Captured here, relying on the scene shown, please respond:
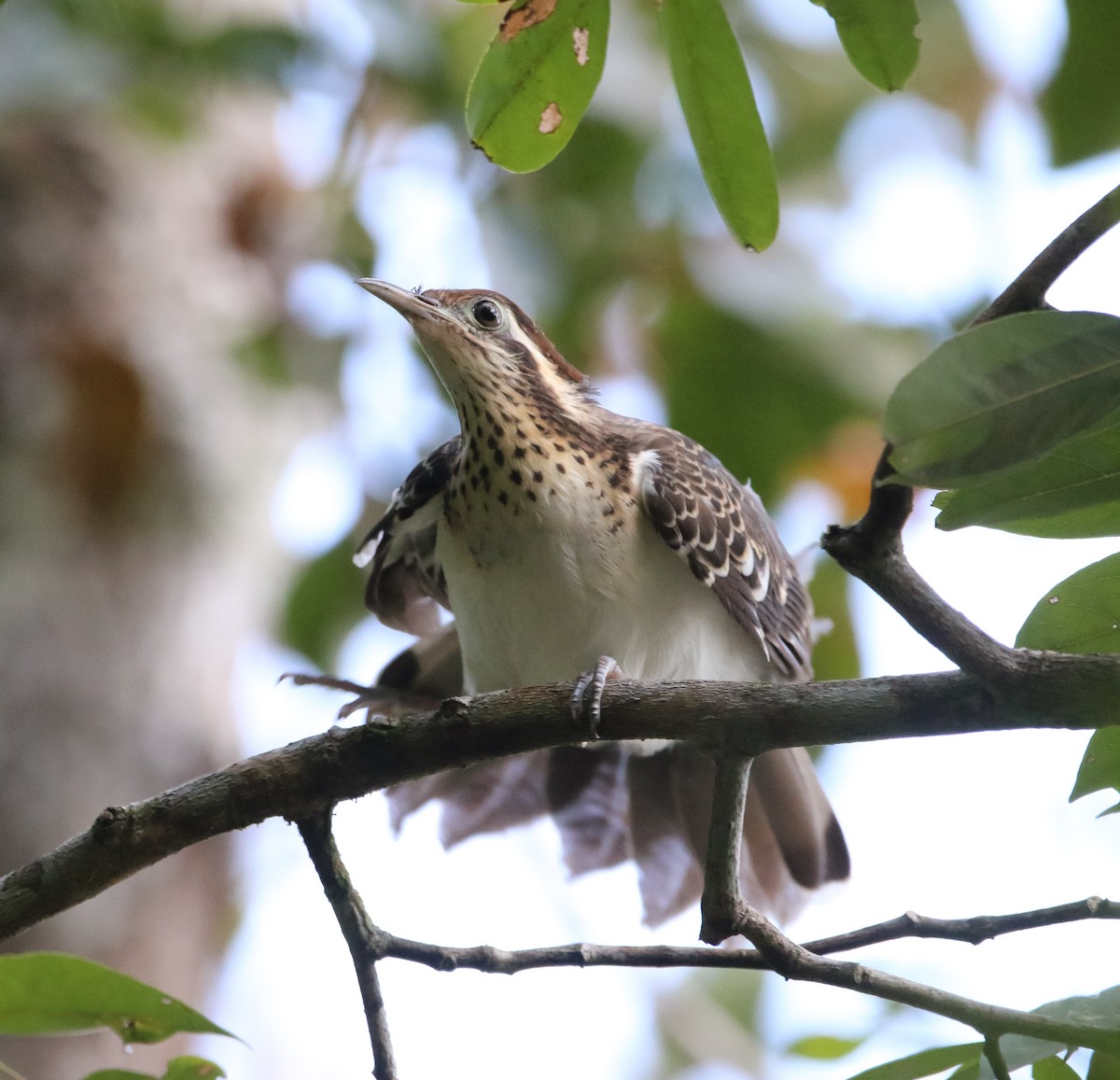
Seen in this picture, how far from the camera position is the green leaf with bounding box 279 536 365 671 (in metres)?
4.72

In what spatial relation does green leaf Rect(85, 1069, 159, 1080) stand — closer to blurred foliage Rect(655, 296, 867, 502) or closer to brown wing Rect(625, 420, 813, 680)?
brown wing Rect(625, 420, 813, 680)

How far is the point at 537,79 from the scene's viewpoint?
6.19 ft

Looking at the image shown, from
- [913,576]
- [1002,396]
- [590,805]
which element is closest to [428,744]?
[913,576]

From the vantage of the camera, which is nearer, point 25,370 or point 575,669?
point 575,669

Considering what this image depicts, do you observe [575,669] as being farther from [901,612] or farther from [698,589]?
[901,612]

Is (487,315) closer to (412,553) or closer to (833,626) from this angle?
(412,553)

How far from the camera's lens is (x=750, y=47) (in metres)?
6.23

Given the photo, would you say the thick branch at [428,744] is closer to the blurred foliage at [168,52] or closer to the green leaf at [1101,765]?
the green leaf at [1101,765]

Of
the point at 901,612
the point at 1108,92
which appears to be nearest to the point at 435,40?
the point at 1108,92

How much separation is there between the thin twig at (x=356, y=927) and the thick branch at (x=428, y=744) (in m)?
0.05

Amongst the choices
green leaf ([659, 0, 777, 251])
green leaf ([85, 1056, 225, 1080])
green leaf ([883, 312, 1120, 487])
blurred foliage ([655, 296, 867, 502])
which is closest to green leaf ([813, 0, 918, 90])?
green leaf ([659, 0, 777, 251])

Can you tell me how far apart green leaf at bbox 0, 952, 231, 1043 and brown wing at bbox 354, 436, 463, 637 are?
203cm

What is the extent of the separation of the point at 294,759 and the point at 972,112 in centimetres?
572

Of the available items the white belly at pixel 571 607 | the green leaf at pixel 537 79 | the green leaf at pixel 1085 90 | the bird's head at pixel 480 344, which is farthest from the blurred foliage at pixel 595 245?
the green leaf at pixel 537 79
